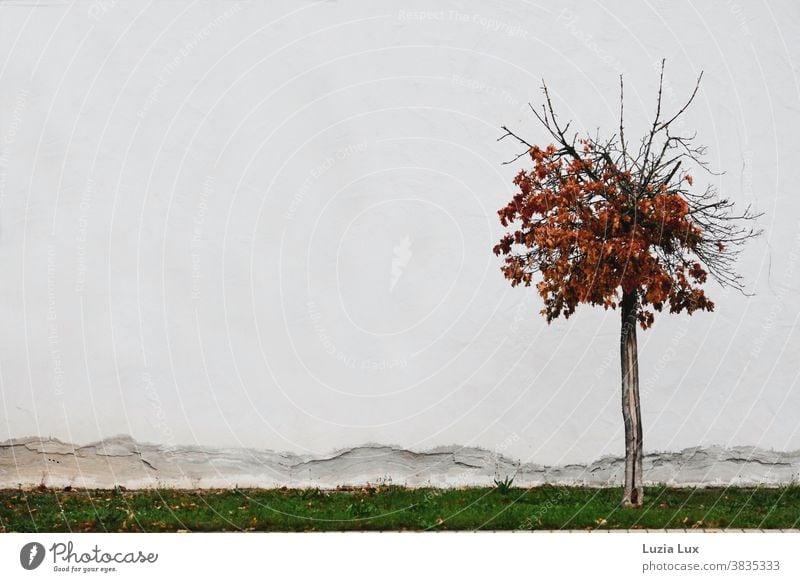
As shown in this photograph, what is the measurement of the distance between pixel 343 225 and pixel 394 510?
222 cm

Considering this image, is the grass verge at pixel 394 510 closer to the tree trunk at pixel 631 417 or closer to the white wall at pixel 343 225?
the tree trunk at pixel 631 417

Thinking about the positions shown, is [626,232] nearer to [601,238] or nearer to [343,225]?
[601,238]

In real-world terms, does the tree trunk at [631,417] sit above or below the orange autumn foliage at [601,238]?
below

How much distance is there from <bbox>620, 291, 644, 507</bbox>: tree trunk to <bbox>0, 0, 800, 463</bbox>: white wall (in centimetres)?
27

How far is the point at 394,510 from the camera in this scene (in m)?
8.83

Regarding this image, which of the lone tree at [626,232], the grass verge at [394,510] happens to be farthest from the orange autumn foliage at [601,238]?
the grass verge at [394,510]

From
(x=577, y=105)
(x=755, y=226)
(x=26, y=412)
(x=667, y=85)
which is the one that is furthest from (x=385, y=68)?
(x=26, y=412)

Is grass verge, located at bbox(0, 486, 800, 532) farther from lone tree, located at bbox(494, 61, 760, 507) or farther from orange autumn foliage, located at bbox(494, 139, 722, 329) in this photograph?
orange autumn foliage, located at bbox(494, 139, 722, 329)

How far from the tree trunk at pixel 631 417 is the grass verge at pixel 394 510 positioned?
126mm

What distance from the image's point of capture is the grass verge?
27.8 ft

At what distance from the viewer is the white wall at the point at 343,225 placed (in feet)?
29.1

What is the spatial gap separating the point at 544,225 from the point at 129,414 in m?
3.60

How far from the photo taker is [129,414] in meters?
9.34
